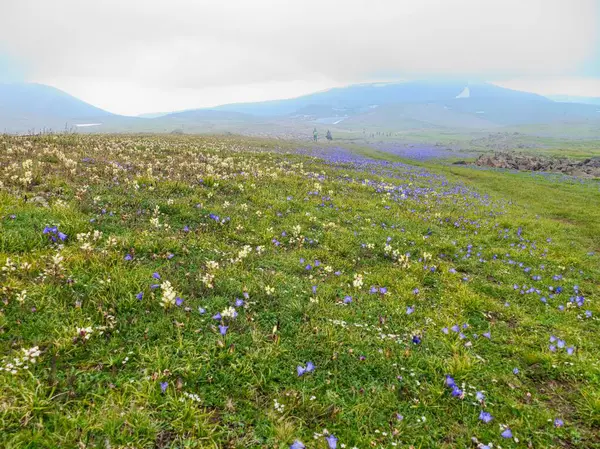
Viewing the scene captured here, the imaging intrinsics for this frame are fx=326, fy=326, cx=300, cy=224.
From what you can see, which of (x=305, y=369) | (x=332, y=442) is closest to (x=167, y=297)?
(x=305, y=369)

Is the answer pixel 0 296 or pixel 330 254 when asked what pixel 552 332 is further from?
pixel 0 296

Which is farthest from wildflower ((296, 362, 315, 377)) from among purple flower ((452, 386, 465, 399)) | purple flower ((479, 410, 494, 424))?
purple flower ((479, 410, 494, 424))

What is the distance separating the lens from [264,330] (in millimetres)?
6020

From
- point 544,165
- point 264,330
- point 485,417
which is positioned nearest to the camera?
point 485,417

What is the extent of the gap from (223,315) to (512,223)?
15808mm

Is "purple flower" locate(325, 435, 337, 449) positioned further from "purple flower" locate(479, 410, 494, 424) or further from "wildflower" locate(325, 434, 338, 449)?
"purple flower" locate(479, 410, 494, 424)

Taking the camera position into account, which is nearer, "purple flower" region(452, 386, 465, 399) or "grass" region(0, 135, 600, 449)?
"grass" region(0, 135, 600, 449)

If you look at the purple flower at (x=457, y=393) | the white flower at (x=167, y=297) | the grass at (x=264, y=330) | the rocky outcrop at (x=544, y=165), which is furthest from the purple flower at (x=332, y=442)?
the rocky outcrop at (x=544, y=165)

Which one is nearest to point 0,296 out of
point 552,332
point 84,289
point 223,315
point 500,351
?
point 84,289

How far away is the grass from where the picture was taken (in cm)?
427

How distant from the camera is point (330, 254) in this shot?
32.8ft

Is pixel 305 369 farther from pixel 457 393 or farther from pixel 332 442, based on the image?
pixel 457 393

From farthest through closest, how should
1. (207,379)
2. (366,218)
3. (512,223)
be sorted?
(512,223), (366,218), (207,379)

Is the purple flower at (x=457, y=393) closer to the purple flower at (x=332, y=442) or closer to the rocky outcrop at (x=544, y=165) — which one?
the purple flower at (x=332, y=442)
